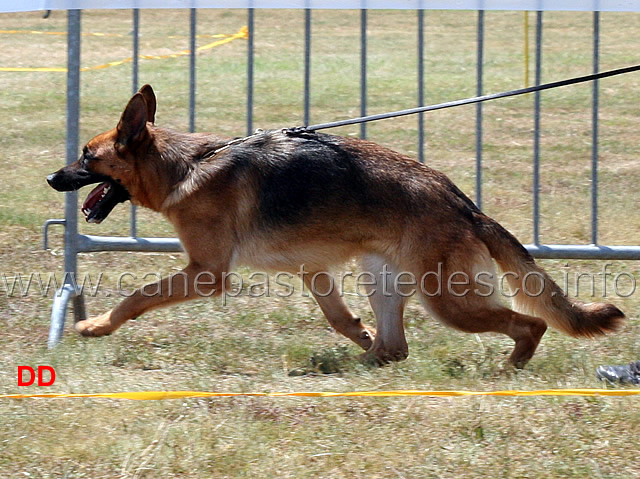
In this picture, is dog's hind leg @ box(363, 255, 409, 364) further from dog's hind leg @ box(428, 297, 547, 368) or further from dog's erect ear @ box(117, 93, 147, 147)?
dog's erect ear @ box(117, 93, 147, 147)

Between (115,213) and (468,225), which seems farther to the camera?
(115,213)

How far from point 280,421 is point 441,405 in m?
0.70

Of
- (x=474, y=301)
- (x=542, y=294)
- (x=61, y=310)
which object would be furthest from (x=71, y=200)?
(x=542, y=294)

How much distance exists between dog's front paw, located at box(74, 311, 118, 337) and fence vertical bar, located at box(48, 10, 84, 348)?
32cm

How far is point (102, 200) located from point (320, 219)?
46.6 inches

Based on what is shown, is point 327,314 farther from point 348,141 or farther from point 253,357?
point 348,141

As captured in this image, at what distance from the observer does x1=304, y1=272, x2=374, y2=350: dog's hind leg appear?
18.9 feet

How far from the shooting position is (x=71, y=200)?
5.88 metres

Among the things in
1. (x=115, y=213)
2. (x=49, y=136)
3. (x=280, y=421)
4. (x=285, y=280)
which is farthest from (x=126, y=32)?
(x=280, y=421)

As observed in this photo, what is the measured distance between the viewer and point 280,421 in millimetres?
4312

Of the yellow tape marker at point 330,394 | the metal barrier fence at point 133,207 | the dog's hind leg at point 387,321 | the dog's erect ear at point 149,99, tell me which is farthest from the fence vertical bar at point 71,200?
the dog's hind leg at point 387,321

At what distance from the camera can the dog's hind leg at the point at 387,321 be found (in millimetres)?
5469

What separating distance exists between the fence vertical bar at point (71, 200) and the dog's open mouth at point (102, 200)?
35 cm

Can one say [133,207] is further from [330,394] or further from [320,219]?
[330,394]
